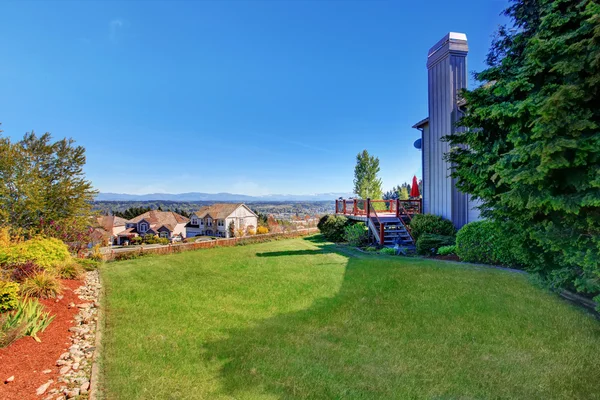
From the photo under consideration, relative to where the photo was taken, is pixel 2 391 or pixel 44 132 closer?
pixel 2 391

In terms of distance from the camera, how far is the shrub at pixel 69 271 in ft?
23.6

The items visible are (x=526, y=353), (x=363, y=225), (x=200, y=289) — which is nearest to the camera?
(x=526, y=353)

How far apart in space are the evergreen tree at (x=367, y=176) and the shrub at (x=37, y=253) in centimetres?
2272

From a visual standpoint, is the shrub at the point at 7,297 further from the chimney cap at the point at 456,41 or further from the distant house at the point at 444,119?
the chimney cap at the point at 456,41

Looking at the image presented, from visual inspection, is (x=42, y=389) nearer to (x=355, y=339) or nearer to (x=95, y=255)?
(x=355, y=339)

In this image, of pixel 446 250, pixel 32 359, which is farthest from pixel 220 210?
pixel 32 359

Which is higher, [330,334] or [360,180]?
[360,180]

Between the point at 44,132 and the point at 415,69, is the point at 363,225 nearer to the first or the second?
the point at 415,69

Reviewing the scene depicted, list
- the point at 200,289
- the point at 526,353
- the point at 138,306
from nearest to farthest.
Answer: the point at 526,353, the point at 138,306, the point at 200,289

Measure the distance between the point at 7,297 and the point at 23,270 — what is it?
5.72 ft

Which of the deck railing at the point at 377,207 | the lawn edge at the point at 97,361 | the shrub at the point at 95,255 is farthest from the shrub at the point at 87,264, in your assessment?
the deck railing at the point at 377,207

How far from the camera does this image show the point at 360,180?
26.6 m

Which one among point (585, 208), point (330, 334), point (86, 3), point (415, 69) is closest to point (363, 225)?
point (415, 69)

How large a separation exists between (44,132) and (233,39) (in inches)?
353
